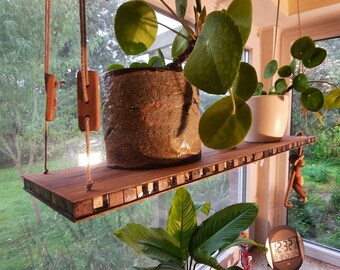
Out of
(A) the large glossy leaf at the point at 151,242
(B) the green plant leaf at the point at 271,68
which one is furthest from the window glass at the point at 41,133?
(B) the green plant leaf at the point at 271,68

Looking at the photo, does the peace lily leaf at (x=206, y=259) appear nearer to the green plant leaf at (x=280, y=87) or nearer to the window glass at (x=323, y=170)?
the green plant leaf at (x=280, y=87)

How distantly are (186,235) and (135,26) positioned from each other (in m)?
0.60

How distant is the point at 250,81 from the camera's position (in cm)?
41

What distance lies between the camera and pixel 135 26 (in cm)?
40

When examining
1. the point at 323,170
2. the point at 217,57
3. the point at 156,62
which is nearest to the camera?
the point at 217,57

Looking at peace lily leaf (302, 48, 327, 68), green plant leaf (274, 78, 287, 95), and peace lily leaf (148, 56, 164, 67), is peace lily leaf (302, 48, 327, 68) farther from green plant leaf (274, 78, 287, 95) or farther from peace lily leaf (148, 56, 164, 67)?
peace lily leaf (148, 56, 164, 67)

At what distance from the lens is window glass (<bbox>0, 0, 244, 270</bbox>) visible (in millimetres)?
533

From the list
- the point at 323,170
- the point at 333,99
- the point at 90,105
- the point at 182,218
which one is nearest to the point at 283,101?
the point at 333,99

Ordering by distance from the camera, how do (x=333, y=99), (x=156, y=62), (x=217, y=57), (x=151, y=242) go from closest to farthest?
(x=217, y=57), (x=156, y=62), (x=151, y=242), (x=333, y=99)

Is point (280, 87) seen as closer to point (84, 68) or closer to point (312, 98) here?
point (312, 98)

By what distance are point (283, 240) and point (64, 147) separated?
1136 mm

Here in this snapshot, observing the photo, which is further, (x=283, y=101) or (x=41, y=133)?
(x=283, y=101)

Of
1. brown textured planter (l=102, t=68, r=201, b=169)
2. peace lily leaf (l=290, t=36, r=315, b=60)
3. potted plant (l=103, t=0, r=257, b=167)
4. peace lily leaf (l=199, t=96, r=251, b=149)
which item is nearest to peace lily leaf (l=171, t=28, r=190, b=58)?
potted plant (l=103, t=0, r=257, b=167)

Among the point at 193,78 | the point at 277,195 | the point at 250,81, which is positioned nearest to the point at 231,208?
the point at 250,81
